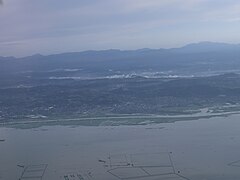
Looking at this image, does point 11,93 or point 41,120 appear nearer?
point 41,120

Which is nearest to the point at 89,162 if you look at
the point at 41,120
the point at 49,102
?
the point at 41,120

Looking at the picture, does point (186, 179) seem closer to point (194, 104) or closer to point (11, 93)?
point (194, 104)

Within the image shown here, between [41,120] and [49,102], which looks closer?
[41,120]

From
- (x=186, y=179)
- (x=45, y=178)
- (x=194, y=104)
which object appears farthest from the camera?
(x=194, y=104)

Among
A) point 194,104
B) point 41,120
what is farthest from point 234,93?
point 41,120

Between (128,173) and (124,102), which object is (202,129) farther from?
(124,102)

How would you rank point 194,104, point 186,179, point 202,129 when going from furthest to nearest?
point 194,104, point 202,129, point 186,179
